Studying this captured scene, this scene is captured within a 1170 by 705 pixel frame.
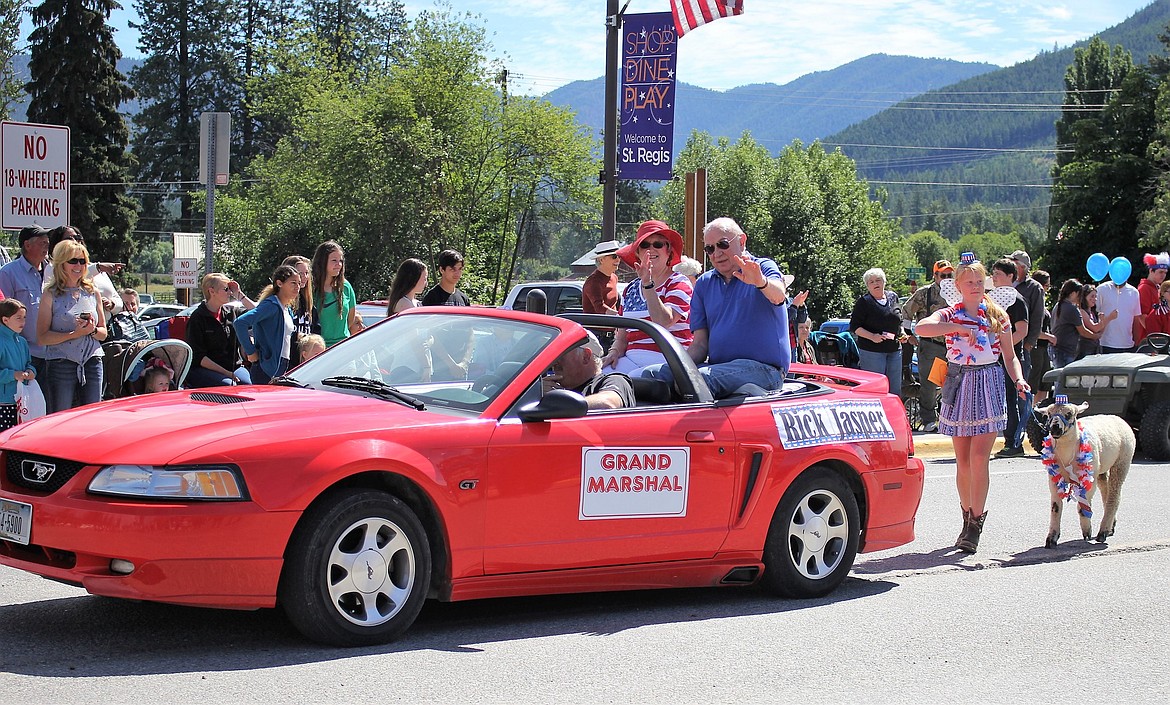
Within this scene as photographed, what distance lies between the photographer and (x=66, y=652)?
5094mm

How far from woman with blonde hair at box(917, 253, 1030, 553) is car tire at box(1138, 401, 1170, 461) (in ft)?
20.2

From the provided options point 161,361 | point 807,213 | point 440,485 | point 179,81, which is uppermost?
point 179,81

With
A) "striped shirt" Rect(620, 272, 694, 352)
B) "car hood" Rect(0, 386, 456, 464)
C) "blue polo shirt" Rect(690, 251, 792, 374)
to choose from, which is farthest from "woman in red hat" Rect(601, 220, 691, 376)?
"car hood" Rect(0, 386, 456, 464)

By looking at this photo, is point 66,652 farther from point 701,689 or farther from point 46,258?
point 46,258

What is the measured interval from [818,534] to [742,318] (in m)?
1.26

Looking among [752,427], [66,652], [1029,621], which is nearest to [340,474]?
[66,652]

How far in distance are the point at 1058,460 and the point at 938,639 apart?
301 cm

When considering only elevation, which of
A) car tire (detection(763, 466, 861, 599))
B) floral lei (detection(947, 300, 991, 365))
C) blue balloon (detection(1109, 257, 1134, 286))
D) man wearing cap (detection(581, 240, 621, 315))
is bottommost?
car tire (detection(763, 466, 861, 599))

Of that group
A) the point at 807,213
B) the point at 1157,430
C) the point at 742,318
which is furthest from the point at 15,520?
the point at 807,213

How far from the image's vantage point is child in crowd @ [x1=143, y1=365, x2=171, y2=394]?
28.7 ft

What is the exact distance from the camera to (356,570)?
5246 mm

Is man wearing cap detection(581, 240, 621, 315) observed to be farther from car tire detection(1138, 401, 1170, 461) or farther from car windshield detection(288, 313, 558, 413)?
car tire detection(1138, 401, 1170, 461)

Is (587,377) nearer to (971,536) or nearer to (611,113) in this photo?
(971,536)

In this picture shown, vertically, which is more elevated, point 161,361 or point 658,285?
point 658,285
